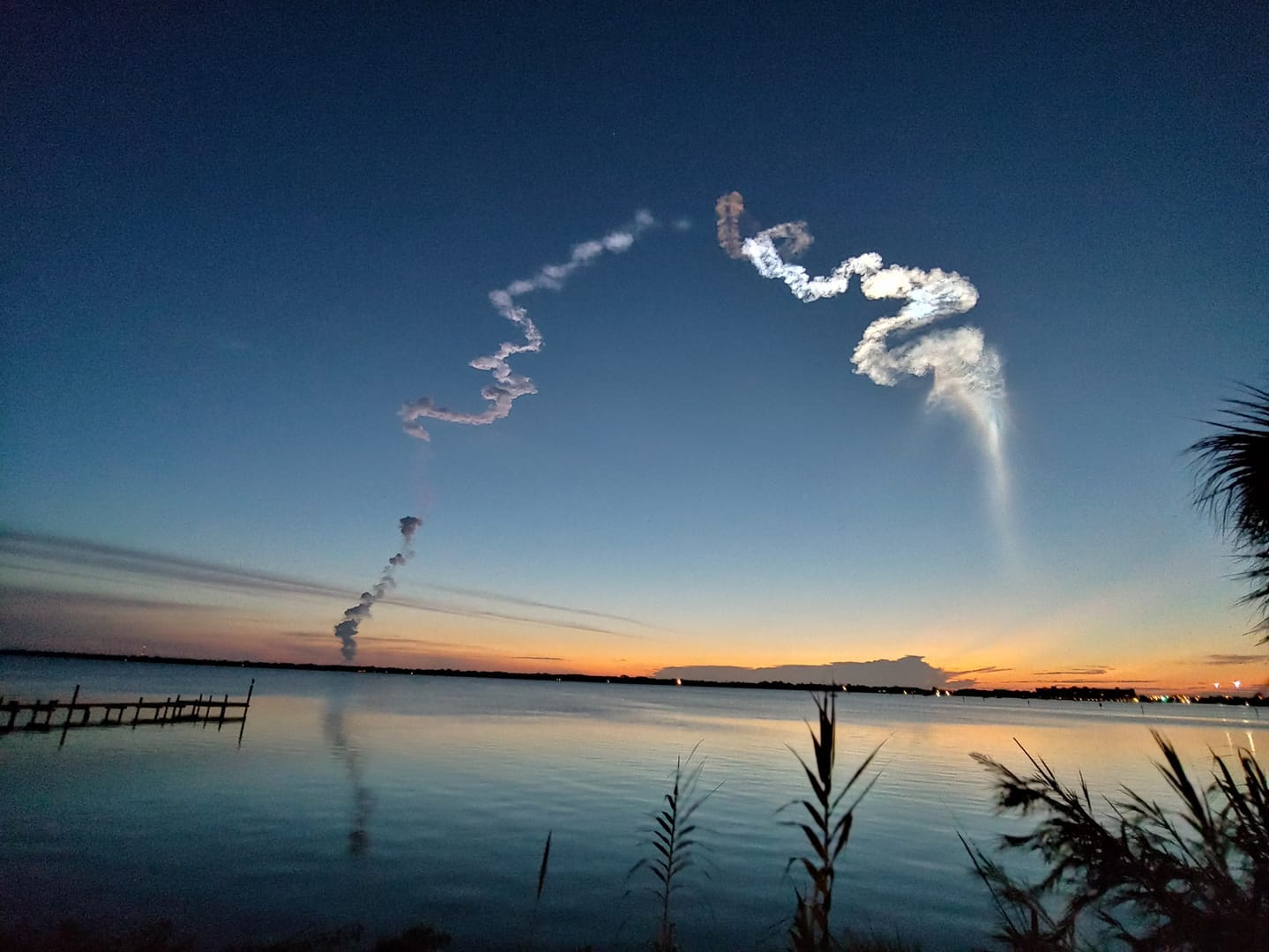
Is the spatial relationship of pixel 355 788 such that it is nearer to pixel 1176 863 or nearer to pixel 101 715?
pixel 1176 863

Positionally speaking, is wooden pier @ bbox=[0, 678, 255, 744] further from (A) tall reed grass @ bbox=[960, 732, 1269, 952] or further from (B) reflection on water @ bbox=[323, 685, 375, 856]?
(A) tall reed grass @ bbox=[960, 732, 1269, 952]

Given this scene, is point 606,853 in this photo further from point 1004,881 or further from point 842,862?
point 1004,881

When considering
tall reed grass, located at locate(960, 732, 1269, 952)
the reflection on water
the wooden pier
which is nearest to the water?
the reflection on water

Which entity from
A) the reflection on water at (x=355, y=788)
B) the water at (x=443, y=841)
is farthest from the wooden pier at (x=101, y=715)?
the reflection on water at (x=355, y=788)

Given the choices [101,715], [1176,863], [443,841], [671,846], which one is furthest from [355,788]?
[101,715]

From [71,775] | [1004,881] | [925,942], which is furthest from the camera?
[71,775]

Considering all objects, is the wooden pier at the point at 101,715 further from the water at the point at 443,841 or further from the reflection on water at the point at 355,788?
the reflection on water at the point at 355,788

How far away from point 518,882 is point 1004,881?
18.4 meters

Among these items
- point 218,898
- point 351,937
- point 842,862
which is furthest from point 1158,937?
point 842,862

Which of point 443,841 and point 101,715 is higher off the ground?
point 443,841

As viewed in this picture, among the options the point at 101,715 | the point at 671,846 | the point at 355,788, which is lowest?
the point at 101,715

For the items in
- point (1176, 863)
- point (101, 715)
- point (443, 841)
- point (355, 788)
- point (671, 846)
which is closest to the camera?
point (1176, 863)

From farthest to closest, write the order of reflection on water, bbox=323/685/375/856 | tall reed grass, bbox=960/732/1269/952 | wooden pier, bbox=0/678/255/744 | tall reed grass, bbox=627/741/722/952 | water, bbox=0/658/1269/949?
wooden pier, bbox=0/678/255/744, reflection on water, bbox=323/685/375/856, water, bbox=0/658/1269/949, tall reed grass, bbox=627/741/722/952, tall reed grass, bbox=960/732/1269/952

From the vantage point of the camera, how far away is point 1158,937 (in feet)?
20.4
